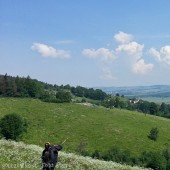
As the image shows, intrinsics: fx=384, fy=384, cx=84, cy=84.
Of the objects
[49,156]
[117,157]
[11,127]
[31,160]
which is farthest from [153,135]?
[49,156]

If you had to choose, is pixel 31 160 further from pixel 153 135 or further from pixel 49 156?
pixel 153 135

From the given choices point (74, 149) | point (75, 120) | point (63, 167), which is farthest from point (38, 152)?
point (75, 120)


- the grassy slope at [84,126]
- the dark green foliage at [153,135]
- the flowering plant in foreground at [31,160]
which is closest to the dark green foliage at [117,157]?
the grassy slope at [84,126]

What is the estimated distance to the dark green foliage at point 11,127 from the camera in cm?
9319

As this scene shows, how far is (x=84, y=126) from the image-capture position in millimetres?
118375

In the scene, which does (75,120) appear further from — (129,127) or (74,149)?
(74,149)

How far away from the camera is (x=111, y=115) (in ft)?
454

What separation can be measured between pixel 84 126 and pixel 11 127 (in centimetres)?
3074

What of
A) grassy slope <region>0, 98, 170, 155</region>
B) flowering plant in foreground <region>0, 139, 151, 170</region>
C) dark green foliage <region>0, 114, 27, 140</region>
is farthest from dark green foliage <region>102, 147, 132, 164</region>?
flowering plant in foreground <region>0, 139, 151, 170</region>

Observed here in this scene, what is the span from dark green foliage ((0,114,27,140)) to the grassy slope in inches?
143

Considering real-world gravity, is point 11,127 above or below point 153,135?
above

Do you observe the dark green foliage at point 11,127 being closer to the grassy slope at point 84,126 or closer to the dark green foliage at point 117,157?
the grassy slope at point 84,126

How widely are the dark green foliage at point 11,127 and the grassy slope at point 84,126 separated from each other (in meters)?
3.62

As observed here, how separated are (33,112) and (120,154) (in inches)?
1918
